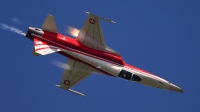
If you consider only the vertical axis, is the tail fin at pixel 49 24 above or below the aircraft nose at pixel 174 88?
above

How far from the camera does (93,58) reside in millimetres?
44625

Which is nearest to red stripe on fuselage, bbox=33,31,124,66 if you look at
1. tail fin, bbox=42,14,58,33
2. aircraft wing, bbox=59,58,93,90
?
tail fin, bbox=42,14,58,33

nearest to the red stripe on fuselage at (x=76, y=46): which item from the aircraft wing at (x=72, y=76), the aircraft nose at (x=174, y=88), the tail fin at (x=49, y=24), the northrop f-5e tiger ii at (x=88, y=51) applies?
the northrop f-5e tiger ii at (x=88, y=51)

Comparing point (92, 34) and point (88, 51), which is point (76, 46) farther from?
point (92, 34)

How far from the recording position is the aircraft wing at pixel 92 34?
4409cm

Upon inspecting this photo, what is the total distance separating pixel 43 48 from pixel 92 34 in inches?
177

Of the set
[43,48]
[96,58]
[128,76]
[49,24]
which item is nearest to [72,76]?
[96,58]

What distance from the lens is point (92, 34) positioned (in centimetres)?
4459

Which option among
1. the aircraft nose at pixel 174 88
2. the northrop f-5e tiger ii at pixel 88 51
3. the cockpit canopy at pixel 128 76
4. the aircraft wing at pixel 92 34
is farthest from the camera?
the aircraft nose at pixel 174 88

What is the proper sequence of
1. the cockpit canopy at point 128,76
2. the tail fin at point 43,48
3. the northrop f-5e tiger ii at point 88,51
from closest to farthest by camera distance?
1. the tail fin at point 43,48
2. the northrop f-5e tiger ii at point 88,51
3. the cockpit canopy at point 128,76

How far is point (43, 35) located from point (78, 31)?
3.26m

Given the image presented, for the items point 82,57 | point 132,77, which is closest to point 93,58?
point 82,57

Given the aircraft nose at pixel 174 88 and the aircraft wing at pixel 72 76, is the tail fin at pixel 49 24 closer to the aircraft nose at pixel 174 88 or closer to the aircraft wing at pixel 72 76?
the aircraft wing at pixel 72 76

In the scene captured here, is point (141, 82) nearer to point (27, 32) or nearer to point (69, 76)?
point (69, 76)
